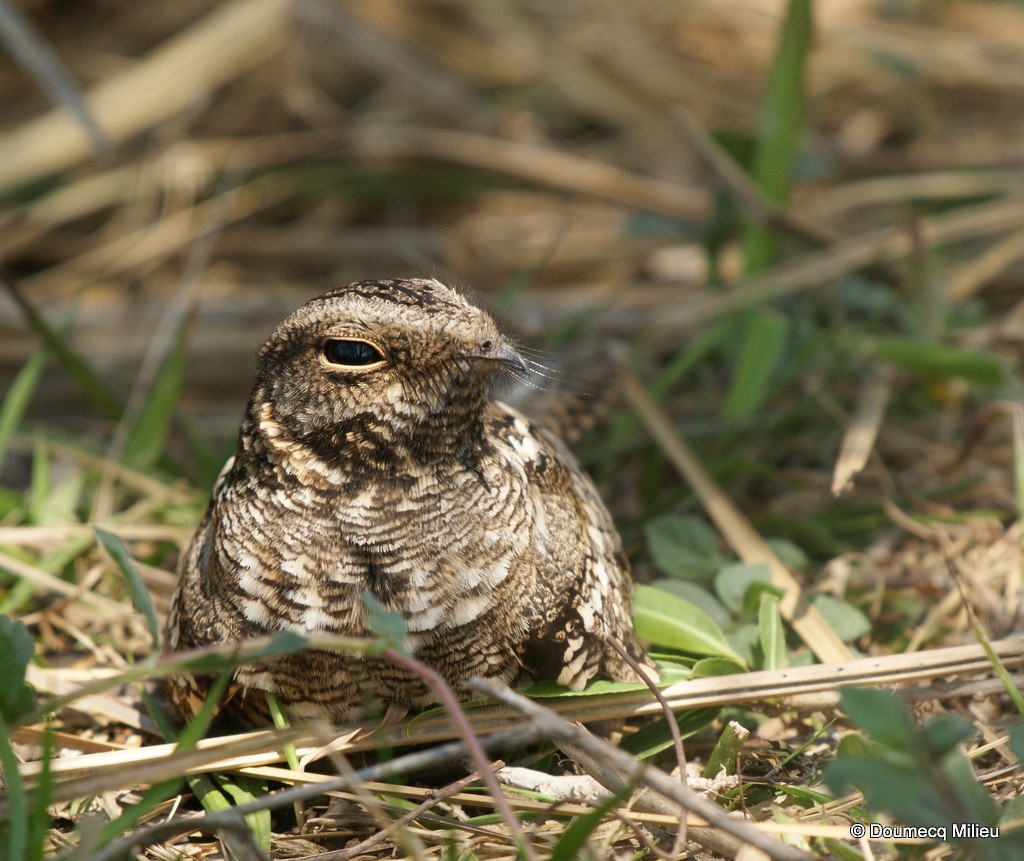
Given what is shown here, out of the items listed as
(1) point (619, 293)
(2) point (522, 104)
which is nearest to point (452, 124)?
(2) point (522, 104)

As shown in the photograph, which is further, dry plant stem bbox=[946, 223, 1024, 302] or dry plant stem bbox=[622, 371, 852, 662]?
dry plant stem bbox=[946, 223, 1024, 302]

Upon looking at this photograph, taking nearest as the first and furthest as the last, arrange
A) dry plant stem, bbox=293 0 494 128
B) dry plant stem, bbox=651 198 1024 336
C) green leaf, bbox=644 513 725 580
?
green leaf, bbox=644 513 725 580 < dry plant stem, bbox=651 198 1024 336 < dry plant stem, bbox=293 0 494 128

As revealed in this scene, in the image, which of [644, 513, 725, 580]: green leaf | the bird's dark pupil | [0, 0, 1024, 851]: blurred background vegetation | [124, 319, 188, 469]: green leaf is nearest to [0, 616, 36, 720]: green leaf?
[0, 0, 1024, 851]: blurred background vegetation

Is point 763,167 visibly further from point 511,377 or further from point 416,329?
point 416,329

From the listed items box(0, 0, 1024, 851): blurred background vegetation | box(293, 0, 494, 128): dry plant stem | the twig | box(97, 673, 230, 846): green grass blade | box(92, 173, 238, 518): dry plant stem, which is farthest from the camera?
box(293, 0, 494, 128): dry plant stem

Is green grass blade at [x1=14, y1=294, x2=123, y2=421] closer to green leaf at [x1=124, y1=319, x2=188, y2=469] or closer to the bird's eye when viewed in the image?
green leaf at [x1=124, y1=319, x2=188, y2=469]

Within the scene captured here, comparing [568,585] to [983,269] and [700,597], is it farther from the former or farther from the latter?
[983,269]

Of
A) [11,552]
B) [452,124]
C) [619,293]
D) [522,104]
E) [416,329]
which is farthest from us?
[522,104]
